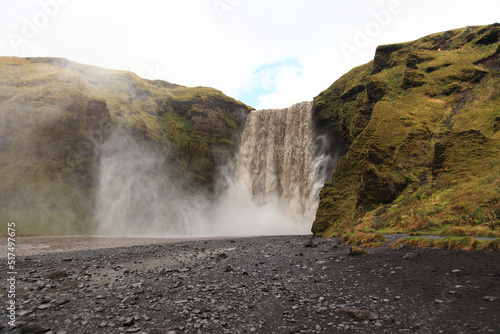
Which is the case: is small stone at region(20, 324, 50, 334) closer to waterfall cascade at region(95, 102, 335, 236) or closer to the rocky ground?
the rocky ground

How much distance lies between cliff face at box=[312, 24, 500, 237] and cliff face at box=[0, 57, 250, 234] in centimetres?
3340

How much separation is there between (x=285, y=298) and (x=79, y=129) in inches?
2082

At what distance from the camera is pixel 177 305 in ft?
23.9

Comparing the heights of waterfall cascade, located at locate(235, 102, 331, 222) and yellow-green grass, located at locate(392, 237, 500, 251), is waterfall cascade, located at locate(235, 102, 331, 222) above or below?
above

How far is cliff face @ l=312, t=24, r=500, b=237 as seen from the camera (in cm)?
1448

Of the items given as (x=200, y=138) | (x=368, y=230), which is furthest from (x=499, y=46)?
(x=200, y=138)

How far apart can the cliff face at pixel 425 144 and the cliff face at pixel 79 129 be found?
3340 cm

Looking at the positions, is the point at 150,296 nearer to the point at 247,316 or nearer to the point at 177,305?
the point at 177,305

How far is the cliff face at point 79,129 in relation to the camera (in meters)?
42.6

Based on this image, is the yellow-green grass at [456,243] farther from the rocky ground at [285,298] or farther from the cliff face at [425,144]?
the cliff face at [425,144]

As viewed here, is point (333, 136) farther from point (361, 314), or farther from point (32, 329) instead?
point (32, 329)

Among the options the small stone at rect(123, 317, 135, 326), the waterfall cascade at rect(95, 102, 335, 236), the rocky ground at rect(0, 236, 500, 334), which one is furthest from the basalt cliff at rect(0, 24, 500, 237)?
the small stone at rect(123, 317, 135, 326)

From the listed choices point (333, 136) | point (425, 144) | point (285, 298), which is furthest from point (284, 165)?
point (285, 298)

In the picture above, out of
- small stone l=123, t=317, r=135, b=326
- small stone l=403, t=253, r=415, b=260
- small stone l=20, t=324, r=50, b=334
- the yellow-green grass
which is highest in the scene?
the yellow-green grass
